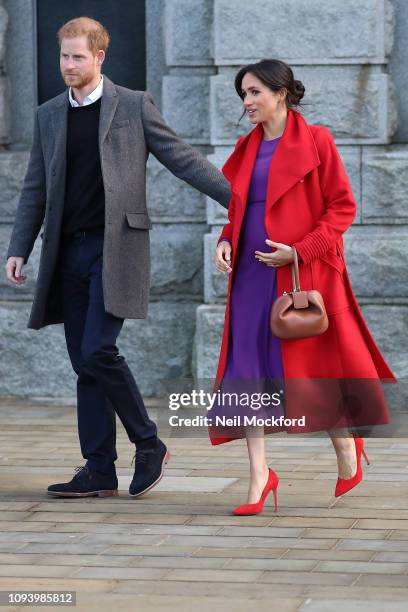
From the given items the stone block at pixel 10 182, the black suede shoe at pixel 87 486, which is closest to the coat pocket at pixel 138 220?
the black suede shoe at pixel 87 486

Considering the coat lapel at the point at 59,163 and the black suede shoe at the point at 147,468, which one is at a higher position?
the coat lapel at the point at 59,163

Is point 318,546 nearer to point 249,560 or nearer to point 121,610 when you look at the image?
point 249,560

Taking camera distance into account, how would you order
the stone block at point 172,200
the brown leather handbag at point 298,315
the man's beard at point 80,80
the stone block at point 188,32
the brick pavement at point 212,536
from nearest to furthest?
the brick pavement at point 212,536 < the brown leather handbag at point 298,315 < the man's beard at point 80,80 < the stone block at point 188,32 < the stone block at point 172,200

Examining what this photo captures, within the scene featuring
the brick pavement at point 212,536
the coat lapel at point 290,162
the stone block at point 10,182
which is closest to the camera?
the brick pavement at point 212,536

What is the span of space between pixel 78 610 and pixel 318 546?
1034 mm

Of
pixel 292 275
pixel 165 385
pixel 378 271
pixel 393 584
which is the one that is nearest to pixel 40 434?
pixel 165 385

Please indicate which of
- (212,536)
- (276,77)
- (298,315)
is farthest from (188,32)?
(212,536)

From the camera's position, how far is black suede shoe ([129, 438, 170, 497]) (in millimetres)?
5551

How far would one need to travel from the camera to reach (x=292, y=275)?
516 cm

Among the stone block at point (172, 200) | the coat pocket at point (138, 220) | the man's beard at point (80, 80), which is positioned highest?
the man's beard at point (80, 80)

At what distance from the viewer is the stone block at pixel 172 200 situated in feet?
27.3

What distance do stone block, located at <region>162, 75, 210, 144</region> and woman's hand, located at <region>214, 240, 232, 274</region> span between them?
301 cm

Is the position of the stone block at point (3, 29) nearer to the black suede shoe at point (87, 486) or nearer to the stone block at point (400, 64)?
the stone block at point (400, 64)

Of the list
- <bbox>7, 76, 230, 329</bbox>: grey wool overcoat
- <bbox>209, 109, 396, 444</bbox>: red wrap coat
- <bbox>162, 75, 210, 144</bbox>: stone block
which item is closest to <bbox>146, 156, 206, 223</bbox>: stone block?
<bbox>162, 75, 210, 144</bbox>: stone block
